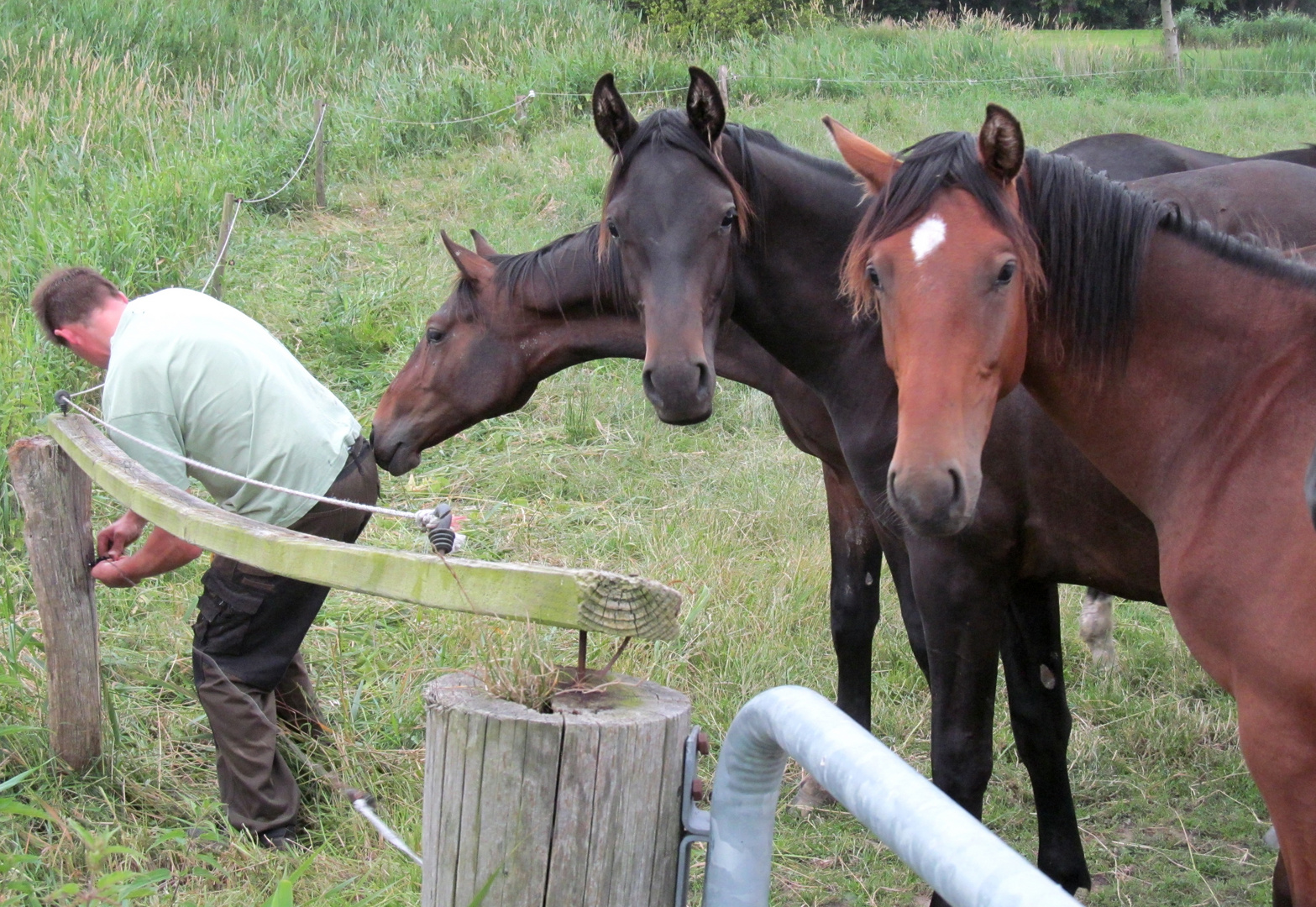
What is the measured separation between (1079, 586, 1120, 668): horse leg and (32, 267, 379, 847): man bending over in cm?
293

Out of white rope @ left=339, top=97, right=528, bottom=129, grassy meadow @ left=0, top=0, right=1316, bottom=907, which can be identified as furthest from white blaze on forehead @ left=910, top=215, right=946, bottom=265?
white rope @ left=339, top=97, right=528, bottom=129

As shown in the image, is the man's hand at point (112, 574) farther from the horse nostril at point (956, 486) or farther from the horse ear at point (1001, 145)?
the horse ear at point (1001, 145)

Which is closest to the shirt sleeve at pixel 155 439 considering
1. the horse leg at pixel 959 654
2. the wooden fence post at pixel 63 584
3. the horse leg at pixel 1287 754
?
the wooden fence post at pixel 63 584

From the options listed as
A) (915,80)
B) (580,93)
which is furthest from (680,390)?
(915,80)

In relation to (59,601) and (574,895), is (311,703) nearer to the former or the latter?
(59,601)

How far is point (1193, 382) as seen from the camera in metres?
2.27

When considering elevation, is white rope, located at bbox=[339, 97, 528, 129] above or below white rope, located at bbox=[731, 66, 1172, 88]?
below

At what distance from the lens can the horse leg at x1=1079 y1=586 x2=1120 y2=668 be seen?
4457 mm

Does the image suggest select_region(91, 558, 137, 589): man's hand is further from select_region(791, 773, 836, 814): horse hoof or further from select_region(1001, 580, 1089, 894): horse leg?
select_region(1001, 580, 1089, 894): horse leg

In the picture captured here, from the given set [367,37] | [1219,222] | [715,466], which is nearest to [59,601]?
[715,466]

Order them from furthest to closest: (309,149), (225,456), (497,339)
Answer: (309,149), (497,339), (225,456)

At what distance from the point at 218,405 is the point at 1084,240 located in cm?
246

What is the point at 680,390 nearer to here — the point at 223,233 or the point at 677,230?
the point at 677,230

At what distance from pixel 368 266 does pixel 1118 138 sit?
18.5 ft
